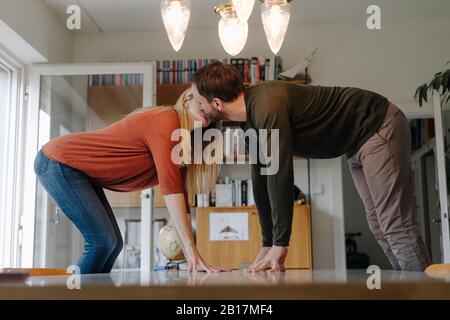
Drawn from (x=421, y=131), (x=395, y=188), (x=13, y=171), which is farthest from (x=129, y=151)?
(x=421, y=131)

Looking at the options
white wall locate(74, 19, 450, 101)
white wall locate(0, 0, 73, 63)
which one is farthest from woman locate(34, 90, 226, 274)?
white wall locate(74, 19, 450, 101)

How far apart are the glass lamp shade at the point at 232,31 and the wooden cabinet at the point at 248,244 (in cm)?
151

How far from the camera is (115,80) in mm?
4156

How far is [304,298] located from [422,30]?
4020mm

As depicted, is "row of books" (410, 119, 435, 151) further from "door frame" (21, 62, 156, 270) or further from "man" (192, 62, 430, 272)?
"man" (192, 62, 430, 272)

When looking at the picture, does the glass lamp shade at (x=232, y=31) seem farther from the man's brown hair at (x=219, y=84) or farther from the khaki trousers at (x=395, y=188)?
the khaki trousers at (x=395, y=188)

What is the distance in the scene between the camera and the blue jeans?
181 centimetres

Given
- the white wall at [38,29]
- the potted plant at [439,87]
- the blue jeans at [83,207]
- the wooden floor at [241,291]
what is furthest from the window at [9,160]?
the wooden floor at [241,291]

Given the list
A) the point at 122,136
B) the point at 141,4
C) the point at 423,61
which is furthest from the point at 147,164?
the point at 423,61

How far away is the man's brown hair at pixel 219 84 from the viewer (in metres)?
1.68

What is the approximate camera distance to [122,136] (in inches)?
70.4

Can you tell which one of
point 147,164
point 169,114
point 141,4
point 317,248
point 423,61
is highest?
point 141,4

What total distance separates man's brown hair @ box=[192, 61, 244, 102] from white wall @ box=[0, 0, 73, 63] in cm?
210
